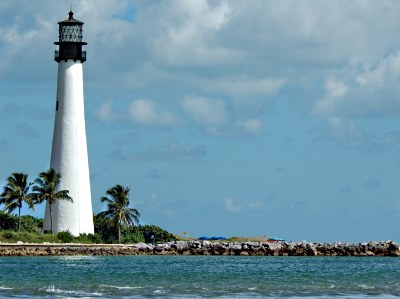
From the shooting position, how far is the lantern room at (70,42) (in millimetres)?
79625

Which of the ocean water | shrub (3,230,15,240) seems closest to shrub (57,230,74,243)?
the ocean water

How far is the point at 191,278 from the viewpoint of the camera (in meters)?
51.9

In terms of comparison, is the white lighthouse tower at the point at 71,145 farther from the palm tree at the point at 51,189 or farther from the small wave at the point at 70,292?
the small wave at the point at 70,292

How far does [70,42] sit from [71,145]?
8.69 m

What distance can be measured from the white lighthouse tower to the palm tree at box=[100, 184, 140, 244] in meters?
11.0

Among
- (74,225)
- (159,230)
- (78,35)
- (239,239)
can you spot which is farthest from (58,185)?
(239,239)

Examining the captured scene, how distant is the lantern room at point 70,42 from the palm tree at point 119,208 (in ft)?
58.3

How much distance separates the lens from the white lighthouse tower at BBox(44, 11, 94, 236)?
7762 centimetres

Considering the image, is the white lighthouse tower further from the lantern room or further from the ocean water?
the ocean water

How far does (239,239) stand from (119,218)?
17340 mm

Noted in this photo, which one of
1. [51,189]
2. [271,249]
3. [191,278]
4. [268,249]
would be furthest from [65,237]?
[191,278]

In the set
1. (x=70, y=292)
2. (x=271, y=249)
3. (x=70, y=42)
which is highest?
(x=70, y=42)

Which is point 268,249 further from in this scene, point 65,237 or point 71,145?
point 71,145

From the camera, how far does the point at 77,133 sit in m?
77.7
